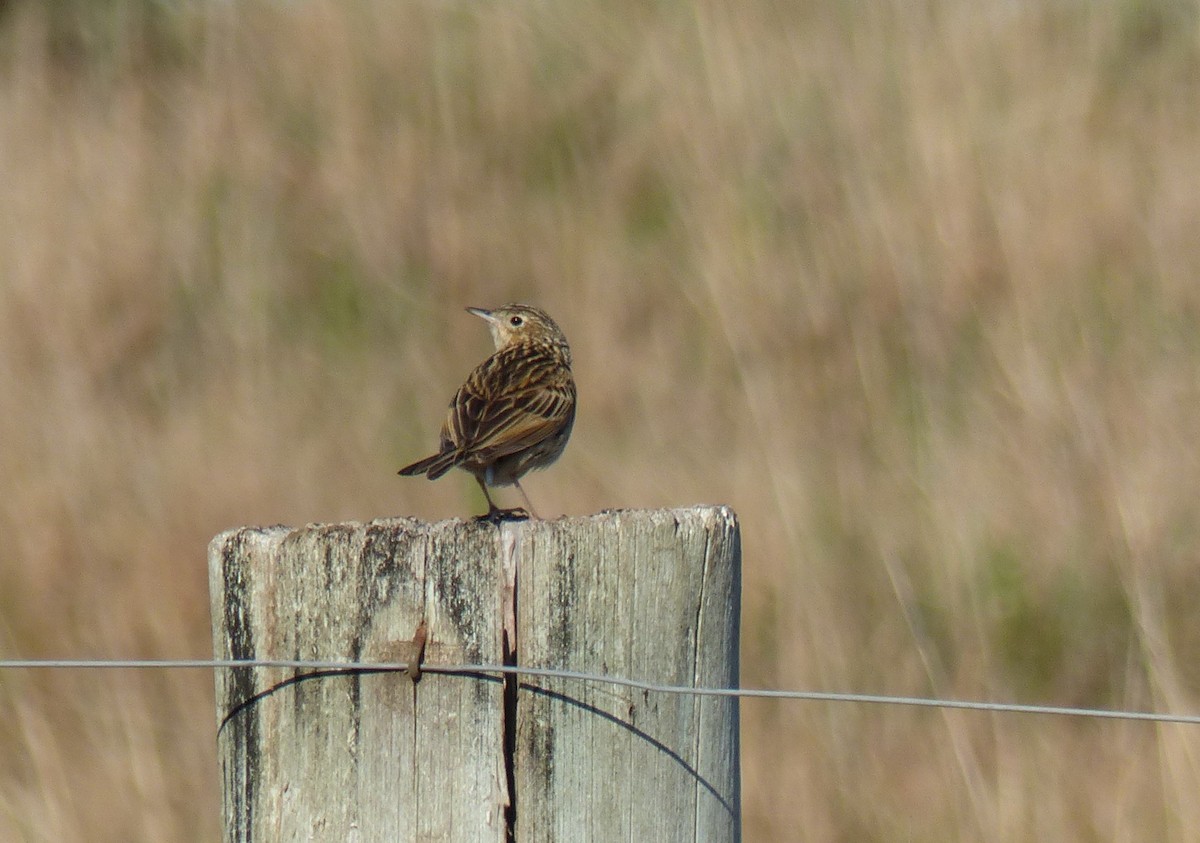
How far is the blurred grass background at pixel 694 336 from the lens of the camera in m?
6.09

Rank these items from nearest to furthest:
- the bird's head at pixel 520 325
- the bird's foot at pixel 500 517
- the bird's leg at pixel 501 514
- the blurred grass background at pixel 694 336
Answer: the bird's foot at pixel 500 517
the bird's leg at pixel 501 514
the blurred grass background at pixel 694 336
the bird's head at pixel 520 325

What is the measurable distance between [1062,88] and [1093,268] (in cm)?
186

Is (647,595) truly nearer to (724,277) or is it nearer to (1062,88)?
(724,277)

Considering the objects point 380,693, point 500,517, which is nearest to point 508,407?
point 500,517

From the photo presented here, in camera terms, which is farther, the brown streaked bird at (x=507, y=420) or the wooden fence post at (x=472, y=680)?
the brown streaked bird at (x=507, y=420)

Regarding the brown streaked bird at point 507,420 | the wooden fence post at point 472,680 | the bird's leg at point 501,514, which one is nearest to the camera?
the wooden fence post at point 472,680

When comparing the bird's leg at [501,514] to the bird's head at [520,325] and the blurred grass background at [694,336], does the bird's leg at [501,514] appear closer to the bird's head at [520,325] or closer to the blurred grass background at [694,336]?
the bird's head at [520,325]

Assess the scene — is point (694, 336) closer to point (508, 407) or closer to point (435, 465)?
point (508, 407)

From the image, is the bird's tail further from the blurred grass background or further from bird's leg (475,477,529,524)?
the blurred grass background

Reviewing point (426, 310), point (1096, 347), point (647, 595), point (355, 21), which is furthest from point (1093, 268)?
point (647, 595)

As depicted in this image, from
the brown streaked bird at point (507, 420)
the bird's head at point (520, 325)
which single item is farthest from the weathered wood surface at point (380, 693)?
the bird's head at point (520, 325)

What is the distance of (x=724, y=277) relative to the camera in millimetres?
8953

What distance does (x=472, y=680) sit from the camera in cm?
255

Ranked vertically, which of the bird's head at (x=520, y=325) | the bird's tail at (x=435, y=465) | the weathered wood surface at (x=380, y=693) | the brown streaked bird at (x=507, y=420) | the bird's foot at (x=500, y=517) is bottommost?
the weathered wood surface at (x=380, y=693)
